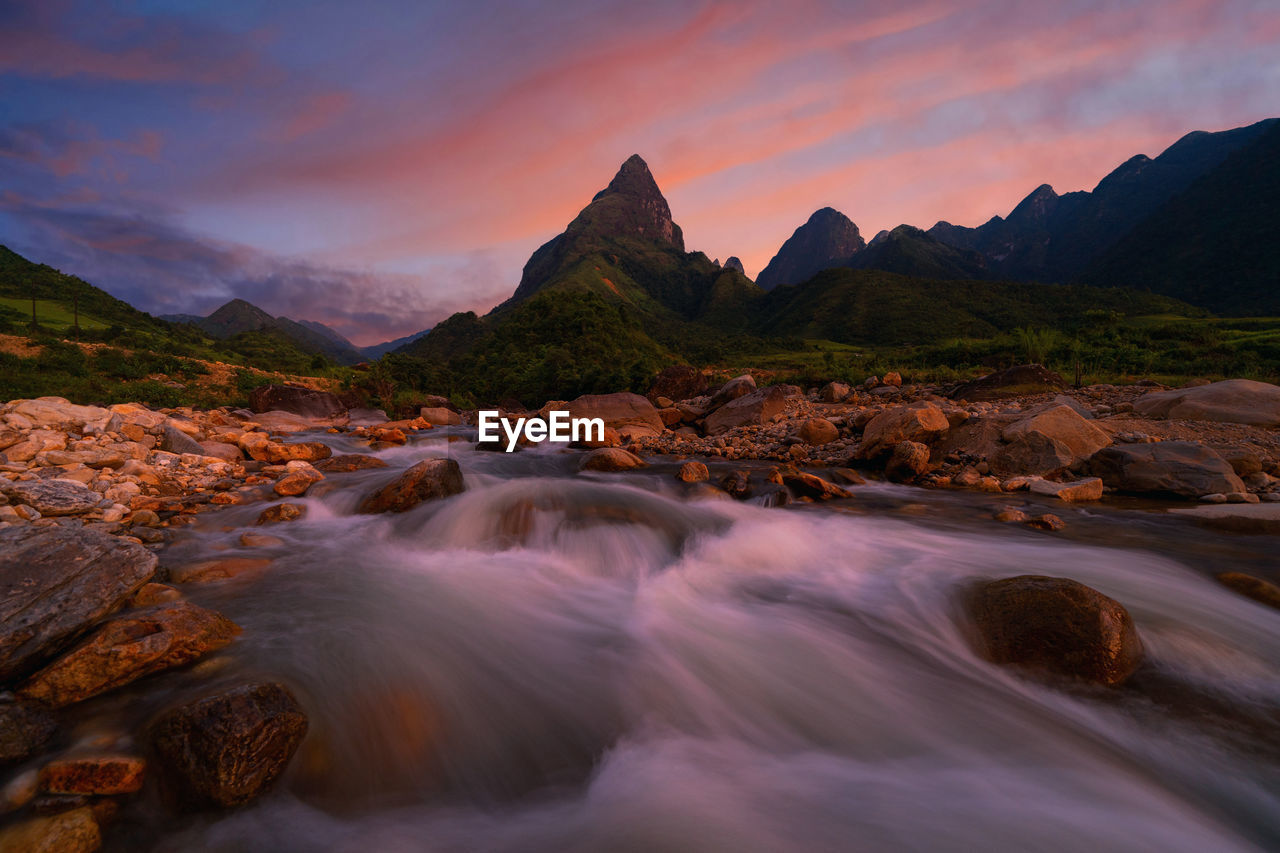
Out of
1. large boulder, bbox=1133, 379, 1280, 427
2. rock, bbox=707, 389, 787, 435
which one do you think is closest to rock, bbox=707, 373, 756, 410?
rock, bbox=707, 389, 787, 435

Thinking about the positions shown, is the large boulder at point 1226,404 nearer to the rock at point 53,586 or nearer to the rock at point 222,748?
the rock at point 222,748

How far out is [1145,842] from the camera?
2.76m

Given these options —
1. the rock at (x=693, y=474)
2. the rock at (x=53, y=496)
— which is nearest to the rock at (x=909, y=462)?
the rock at (x=693, y=474)

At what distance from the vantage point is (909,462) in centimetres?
1077

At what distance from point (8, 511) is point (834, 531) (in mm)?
11959

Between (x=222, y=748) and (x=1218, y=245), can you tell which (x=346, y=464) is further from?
(x=1218, y=245)

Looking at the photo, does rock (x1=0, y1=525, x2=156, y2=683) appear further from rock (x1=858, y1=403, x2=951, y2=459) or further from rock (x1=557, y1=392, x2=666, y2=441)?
rock (x1=557, y1=392, x2=666, y2=441)

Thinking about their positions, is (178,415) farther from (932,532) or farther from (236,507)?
(932,532)

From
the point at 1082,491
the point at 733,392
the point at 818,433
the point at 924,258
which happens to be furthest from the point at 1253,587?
the point at 924,258

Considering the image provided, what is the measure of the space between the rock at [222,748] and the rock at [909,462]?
11444 millimetres

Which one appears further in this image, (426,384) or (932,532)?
(426,384)

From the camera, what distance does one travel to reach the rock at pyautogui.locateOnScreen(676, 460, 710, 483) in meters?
11.1

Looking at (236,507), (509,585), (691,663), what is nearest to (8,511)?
(236,507)

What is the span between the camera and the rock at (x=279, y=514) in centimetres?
839
